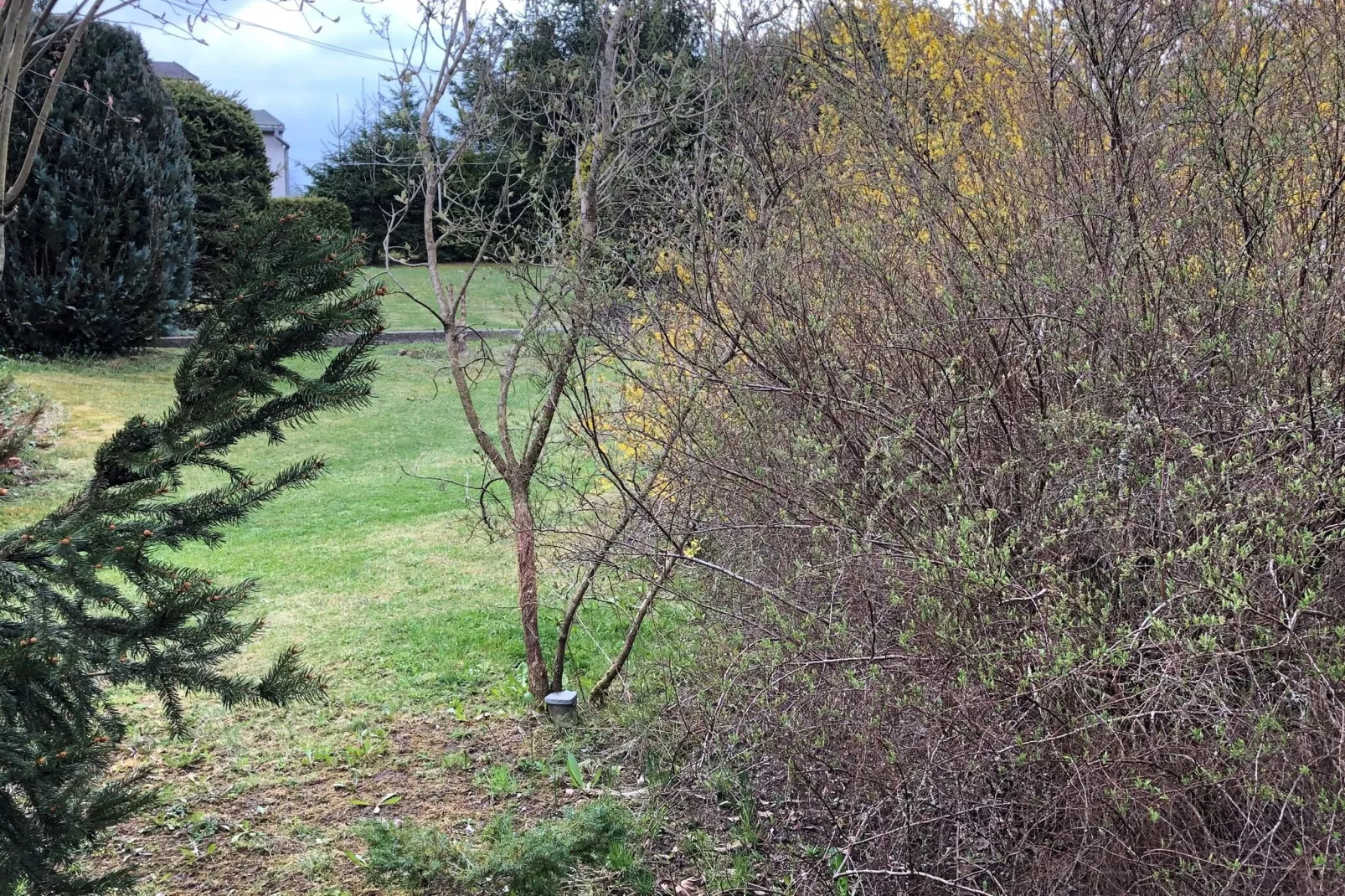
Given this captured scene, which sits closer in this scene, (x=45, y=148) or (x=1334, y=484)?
(x=1334, y=484)

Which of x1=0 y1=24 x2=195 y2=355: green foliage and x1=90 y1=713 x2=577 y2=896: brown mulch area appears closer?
x1=90 y1=713 x2=577 y2=896: brown mulch area

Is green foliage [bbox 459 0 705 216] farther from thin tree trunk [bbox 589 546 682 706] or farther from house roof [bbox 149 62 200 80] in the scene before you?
house roof [bbox 149 62 200 80]

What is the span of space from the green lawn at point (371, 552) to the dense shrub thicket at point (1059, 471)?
5.22 feet

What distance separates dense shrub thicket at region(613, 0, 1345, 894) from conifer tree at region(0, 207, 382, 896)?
1.41 m

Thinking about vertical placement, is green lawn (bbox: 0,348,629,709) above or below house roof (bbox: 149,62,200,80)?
below

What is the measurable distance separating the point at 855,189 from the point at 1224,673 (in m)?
2.66

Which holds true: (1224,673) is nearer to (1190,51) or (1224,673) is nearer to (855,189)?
(1190,51)

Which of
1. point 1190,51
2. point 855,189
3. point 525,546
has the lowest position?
point 525,546

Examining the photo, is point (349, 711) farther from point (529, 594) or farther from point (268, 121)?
point (268, 121)

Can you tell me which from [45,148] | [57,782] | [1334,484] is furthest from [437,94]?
[45,148]

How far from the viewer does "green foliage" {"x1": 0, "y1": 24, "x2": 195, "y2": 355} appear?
11.9 m

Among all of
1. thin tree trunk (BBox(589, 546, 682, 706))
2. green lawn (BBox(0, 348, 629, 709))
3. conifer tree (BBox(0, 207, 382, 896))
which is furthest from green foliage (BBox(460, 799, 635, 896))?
green lawn (BBox(0, 348, 629, 709))

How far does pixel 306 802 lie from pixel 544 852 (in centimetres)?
155

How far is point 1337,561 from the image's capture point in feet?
8.01
